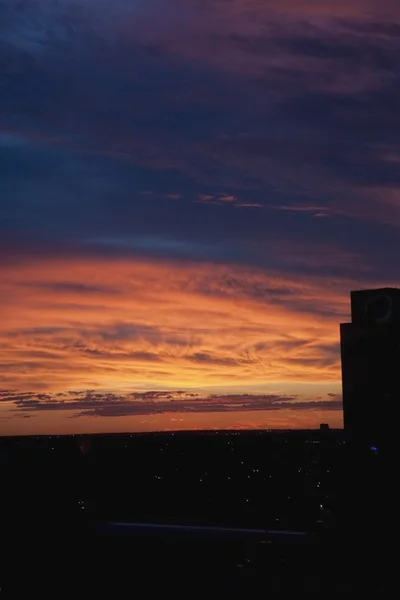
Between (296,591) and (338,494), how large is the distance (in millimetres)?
3236

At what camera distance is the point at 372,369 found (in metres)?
26.5

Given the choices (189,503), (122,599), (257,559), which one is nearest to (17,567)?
(122,599)

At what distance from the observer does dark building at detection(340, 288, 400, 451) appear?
26156 mm

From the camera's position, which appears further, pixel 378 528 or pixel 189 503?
pixel 189 503

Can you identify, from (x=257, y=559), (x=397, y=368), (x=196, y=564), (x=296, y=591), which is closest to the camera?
(x=397, y=368)

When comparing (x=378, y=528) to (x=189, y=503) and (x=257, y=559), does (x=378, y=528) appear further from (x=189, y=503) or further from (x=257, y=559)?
(x=189, y=503)

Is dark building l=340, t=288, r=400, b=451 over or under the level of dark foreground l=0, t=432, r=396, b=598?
over

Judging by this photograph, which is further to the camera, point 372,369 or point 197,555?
point 197,555

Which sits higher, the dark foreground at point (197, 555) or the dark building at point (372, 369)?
the dark building at point (372, 369)

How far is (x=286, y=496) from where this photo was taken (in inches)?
6476

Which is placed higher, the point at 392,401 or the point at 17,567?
the point at 392,401

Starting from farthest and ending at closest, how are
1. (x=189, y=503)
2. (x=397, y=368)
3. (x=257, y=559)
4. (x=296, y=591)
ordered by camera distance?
(x=189, y=503)
(x=257, y=559)
(x=296, y=591)
(x=397, y=368)

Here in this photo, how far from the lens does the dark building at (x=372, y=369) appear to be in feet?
85.8

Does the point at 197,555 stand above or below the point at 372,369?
below
